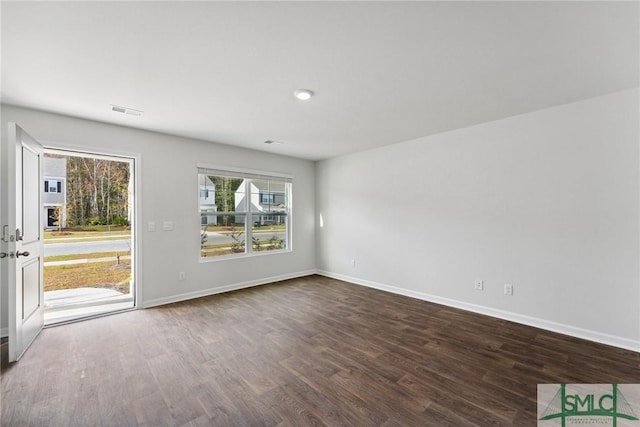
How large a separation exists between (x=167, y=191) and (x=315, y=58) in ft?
10.1

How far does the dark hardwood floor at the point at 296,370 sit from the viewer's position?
1760 mm

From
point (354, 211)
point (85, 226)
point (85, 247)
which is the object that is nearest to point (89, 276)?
point (85, 247)

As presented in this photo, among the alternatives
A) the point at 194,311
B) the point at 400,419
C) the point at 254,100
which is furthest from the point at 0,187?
the point at 400,419

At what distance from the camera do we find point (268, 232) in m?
5.40

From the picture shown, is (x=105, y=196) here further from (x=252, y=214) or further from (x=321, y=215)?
(x=321, y=215)

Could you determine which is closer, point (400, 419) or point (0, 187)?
point (400, 419)

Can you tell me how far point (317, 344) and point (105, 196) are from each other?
6.24 m

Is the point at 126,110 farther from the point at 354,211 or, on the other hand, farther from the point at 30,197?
the point at 354,211

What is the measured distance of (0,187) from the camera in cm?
281

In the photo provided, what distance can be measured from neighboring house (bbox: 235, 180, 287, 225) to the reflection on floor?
2.17 metres

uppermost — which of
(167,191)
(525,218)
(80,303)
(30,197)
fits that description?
(167,191)

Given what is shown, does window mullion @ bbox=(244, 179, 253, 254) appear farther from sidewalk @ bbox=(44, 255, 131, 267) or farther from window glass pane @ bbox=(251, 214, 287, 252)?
sidewalk @ bbox=(44, 255, 131, 267)

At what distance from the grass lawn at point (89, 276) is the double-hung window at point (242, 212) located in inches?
88.8

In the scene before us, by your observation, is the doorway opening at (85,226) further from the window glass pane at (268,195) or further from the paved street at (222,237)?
the window glass pane at (268,195)
